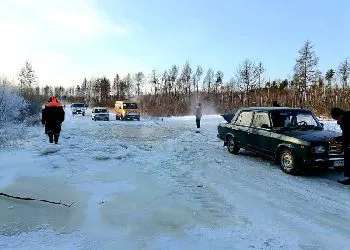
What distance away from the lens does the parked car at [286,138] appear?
921 centimetres

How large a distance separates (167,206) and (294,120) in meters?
5.96

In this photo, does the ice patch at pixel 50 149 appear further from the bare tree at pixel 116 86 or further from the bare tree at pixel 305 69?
the bare tree at pixel 116 86

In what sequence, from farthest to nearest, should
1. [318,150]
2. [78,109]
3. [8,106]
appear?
[78,109] < [8,106] < [318,150]

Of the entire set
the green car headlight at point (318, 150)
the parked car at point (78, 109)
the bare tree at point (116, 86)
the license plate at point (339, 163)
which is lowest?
the license plate at point (339, 163)

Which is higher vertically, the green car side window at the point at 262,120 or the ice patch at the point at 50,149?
the green car side window at the point at 262,120

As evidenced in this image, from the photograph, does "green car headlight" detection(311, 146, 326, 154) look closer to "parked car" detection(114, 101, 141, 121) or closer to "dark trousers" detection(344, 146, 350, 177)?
"dark trousers" detection(344, 146, 350, 177)

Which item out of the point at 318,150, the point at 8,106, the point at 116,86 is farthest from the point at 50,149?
the point at 116,86

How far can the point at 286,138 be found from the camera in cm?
1002

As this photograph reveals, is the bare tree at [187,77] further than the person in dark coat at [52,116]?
Yes

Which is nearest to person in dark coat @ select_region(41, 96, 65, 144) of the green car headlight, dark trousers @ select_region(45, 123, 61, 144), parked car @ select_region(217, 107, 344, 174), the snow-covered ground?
dark trousers @ select_region(45, 123, 61, 144)

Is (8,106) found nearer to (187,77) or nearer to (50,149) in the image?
(50,149)

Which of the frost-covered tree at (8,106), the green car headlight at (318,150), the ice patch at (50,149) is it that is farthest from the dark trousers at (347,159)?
the frost-covered tree at (8,106)

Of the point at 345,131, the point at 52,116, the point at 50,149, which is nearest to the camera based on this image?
the point at 345,131

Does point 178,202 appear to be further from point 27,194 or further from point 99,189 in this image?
point 27,194
